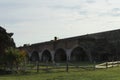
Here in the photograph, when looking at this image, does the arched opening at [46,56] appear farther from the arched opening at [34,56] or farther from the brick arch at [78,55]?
the brick arch at [78,55]

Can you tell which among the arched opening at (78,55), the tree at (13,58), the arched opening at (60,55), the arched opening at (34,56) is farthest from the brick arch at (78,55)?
the tree at (13,58)

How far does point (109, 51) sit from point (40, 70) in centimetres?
2388

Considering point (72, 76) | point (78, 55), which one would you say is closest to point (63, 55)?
point (78, 55)

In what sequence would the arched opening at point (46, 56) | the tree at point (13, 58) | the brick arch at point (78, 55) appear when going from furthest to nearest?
the arched opening at point (46, 56)
the brick arch at point (78, 55)
the tree at point (13, 58)

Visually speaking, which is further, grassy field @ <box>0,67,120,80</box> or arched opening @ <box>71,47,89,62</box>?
arched opening @ <box>71,47,89,62</box>

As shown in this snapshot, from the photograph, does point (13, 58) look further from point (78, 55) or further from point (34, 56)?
point (34, 56)

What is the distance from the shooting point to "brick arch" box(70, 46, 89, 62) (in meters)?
62.0

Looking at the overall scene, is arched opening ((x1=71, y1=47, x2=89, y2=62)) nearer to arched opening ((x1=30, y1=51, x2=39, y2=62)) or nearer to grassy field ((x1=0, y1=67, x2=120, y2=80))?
arched opening ((x1=30, y1=51, x2=39, y2=62))

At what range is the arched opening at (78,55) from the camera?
206 feet

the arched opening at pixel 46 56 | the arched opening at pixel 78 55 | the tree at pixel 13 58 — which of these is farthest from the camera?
the arched opening at pixel 46 56

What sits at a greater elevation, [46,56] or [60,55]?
[46,56]

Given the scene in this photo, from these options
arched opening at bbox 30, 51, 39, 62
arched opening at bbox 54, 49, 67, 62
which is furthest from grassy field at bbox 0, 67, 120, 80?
arched opening at bbox 30, 51, 39, 62

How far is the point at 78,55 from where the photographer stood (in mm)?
65562

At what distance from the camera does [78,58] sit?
65312mm
